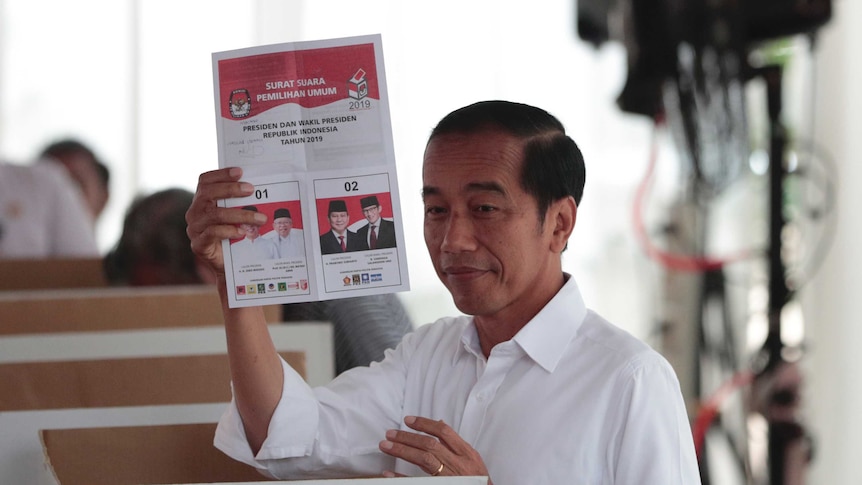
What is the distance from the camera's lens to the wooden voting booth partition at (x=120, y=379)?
118cm

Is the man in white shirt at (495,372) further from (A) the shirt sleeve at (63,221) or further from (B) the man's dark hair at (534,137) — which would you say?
(A) the shirt sleeve at (63,221)

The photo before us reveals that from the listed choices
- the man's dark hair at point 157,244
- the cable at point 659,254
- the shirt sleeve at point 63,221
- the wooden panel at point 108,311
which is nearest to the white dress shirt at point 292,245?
the wooden panel at point 108,311

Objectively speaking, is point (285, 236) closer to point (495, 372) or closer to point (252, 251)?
point (252, 251)

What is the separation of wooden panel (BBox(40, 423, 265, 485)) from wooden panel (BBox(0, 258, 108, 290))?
114cm

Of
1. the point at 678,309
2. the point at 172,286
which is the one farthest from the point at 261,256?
the point at 678,309

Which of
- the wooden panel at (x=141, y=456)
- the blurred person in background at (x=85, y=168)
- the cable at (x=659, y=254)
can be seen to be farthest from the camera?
the blurred person in background at (x=85, y=168)

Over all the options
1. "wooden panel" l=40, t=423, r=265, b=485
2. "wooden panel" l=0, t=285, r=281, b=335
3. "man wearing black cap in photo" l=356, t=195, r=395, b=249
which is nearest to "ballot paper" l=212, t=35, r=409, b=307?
"man wearing black cap in photo" l=356, t=195, r=395, b=249

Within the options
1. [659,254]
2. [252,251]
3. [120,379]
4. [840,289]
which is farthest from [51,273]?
[840,289]

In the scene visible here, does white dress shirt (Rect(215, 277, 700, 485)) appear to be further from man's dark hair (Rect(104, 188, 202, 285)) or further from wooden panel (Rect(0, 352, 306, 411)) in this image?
man's dark hair (Rect(104, 188, 202, 285))

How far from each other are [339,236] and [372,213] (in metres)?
0.04

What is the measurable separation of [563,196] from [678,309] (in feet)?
6.84

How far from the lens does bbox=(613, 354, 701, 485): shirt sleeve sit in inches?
37.1

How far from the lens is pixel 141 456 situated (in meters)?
1.21

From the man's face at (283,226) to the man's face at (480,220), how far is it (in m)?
0.17
